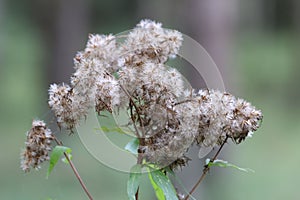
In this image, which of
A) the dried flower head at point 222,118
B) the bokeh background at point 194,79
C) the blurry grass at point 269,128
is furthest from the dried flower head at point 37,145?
the blurry grass at point 269,128

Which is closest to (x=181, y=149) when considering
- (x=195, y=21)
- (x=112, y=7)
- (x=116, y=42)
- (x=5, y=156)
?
(x=116, y=42)

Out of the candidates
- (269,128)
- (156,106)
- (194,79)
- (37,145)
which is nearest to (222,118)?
(156,106)

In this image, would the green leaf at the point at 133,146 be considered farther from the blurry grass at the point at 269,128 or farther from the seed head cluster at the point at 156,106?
the blurry grass at the point at 269,128

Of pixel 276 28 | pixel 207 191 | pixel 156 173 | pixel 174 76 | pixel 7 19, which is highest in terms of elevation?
pixel 276 28

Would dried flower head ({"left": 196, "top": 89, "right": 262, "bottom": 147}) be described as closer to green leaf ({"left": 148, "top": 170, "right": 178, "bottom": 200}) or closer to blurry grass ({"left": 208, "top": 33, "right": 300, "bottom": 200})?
green leaf ({"left": 148, "top": 170, "right": 178, "bottom": 200})

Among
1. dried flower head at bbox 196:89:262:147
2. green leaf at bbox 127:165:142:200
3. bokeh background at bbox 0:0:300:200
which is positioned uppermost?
bokeh background at bbox 0:0:300:200

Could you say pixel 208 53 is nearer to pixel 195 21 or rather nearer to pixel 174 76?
pixel 195 21

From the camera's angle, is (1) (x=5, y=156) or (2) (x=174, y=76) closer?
(2) (x=174, y=76)

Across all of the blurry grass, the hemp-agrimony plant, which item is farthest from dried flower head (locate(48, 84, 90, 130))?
the blurry grass
